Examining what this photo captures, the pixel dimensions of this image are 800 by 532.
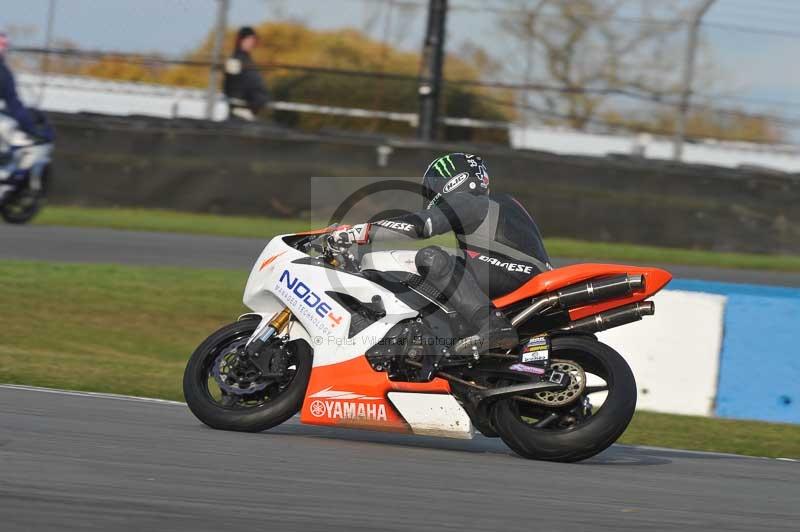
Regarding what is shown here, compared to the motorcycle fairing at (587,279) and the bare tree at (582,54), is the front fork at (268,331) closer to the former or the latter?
the motorcycle fairing at (587,279)

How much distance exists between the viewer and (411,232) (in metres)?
6.19

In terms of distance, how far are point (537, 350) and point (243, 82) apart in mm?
11879

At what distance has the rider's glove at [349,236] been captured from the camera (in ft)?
20.6

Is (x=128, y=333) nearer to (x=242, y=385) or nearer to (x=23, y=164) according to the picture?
(x=242, y=385)

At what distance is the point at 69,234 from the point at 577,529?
36.8ft

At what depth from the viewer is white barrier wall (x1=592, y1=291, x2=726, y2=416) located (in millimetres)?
9164

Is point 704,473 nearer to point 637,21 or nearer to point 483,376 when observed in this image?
point 483,376

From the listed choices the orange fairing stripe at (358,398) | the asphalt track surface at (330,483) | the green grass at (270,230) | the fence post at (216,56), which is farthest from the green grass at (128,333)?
the fence post at (216,56)

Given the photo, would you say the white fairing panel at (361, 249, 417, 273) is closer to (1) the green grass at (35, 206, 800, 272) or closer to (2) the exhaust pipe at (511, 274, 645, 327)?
(2) the exhaust pipe at (511, 274, 645, 327)

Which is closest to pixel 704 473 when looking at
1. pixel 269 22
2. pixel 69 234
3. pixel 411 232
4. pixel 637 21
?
pixel 411 232

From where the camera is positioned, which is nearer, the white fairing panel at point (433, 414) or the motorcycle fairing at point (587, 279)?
the motorcycle fairing at point (587, 279)

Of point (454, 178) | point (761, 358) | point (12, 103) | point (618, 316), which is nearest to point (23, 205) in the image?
point (12, 103)

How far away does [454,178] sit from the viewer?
253 inches

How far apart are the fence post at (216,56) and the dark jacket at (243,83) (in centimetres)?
14
